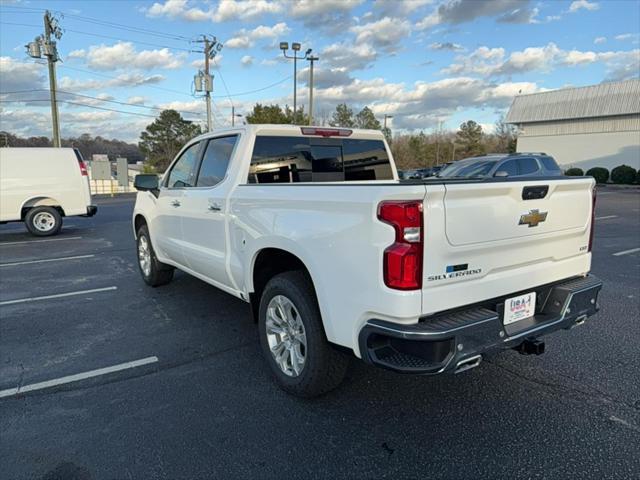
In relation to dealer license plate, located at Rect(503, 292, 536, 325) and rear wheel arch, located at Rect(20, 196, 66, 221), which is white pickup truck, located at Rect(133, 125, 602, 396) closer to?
dealer license plate, located at Rect(503, 292, 536, 325)

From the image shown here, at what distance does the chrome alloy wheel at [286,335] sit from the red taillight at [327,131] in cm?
172

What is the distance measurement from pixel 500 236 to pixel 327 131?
219 cm

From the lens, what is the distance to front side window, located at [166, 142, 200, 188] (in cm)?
477

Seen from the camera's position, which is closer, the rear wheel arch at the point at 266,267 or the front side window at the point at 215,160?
the rear wheel arch at the point at 266,267

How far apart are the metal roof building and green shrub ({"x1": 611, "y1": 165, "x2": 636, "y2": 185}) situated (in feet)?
21.0

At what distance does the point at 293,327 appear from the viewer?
321cm

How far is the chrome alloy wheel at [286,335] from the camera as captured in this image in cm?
315

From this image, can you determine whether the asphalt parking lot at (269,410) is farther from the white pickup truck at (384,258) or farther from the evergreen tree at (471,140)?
the evergreen tree at (471,140)

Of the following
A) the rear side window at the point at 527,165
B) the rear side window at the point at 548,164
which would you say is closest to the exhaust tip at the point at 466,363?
the rear side window at the point at 527,165

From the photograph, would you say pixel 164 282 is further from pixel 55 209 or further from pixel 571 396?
pixel 55 209

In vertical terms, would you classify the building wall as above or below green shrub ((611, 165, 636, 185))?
above

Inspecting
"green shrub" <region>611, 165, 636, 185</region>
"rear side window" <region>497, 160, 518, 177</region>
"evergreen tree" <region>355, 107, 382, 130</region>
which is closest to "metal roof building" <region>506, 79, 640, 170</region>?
"green shrub" <region>611, 165, 636, 185</region>

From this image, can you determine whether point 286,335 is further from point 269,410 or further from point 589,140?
point 589,140

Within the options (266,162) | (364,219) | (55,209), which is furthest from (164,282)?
(55,209)
